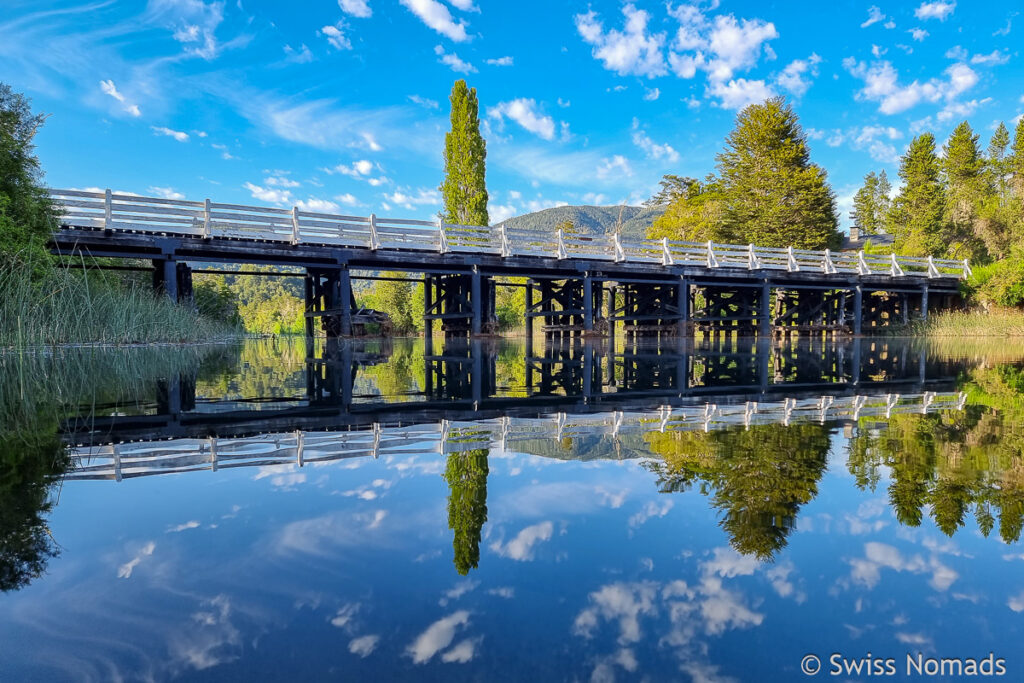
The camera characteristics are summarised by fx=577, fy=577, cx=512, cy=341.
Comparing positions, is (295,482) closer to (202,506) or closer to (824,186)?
(202,506)

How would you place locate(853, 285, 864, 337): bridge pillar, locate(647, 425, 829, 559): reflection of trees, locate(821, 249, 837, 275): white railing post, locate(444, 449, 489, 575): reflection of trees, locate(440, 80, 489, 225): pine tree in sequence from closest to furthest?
locate(444, 449, 489, 575): reflection of trees, locate(647, 425, 829, 559): reflection of trees, locate(821, 249, 837, 275): white railing post, locate(853, 285, 864, 337): bridge pillar, locate(440, 80, 489, 225): pine tree

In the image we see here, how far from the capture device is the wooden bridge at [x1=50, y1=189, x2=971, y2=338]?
Answer: 1363cm

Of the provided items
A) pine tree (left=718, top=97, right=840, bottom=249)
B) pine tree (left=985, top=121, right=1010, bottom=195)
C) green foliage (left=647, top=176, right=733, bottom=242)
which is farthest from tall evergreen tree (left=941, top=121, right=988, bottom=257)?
green foliage (left=647, top=176, right=733, bottom=242)

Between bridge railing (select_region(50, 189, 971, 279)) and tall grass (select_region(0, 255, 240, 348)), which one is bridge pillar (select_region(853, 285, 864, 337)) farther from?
tall grass (select_region(0, 255, 240, 348))

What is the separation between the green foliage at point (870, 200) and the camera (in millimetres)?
64500

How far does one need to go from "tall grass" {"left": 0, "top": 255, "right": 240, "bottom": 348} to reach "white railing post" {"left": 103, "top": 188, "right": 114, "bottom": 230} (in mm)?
1215

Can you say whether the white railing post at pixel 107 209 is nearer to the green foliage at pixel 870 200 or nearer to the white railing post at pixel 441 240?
the white railing post at pixel 441 240

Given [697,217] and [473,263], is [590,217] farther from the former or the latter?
[473,263]

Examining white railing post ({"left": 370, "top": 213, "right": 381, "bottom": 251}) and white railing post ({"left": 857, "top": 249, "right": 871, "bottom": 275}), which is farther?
white railing post ({"left": 857, "top": 249, "right": 871, "bottom": 275})

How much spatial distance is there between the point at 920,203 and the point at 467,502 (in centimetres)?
5057

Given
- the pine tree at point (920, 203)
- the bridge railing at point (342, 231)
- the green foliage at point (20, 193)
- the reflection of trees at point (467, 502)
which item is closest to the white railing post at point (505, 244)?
the bridge railing at point (342, 231)

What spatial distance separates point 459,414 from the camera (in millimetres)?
4656

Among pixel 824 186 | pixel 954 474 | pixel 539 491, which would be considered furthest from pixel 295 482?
pixel 824 186

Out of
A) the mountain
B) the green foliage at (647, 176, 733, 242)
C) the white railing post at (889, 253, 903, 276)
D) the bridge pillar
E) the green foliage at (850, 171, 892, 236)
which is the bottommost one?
the bridge pillar
